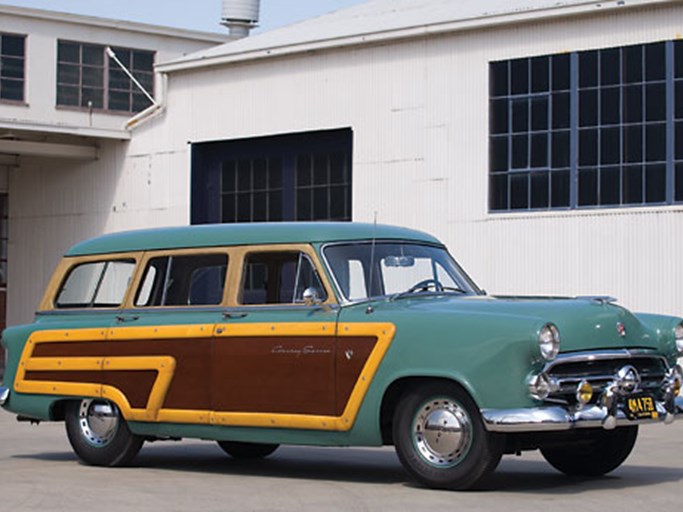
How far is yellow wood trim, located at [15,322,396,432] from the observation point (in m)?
10.4

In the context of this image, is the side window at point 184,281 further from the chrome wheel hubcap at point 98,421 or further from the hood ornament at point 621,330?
the hood ornament at point 621,330

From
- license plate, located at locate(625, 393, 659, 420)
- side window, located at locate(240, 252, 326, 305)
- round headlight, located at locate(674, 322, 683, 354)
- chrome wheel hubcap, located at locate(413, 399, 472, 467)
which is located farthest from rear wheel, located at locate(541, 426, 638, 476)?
side window, located at locate(240, 252, 326, 305)

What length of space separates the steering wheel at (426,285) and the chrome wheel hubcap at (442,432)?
124 centimetres

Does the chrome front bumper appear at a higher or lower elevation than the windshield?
lower

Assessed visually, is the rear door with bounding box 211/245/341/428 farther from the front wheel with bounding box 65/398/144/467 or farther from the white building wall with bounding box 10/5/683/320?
the white building wall with bounding box 10/5/683/320

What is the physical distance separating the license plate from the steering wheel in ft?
6.01

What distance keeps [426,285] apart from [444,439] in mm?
1577

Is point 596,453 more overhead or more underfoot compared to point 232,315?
more underfoot

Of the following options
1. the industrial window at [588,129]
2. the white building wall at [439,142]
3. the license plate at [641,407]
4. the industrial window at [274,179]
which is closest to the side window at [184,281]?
the license plate at [641,407]

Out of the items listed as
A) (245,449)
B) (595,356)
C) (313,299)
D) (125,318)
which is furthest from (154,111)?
(595,356)

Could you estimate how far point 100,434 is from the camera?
39.5 ft

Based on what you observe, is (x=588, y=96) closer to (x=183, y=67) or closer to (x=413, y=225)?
(x=413, y=225)

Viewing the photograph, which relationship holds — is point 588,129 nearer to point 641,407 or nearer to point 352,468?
point 352,468

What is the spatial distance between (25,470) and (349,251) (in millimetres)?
3008
